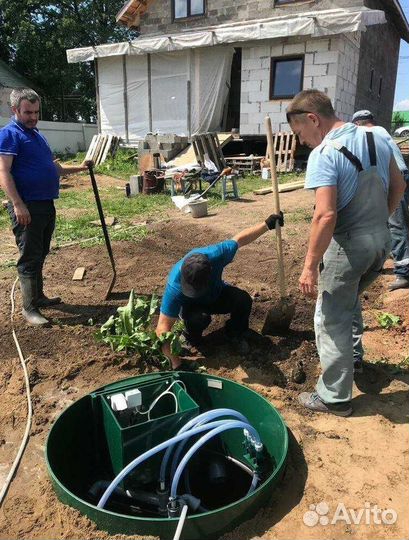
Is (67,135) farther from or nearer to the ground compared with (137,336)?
farther from the ground

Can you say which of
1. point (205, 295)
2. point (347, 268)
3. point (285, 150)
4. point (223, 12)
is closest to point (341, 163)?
point (347, 268)

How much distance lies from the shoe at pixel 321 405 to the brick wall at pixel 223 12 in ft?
43.4

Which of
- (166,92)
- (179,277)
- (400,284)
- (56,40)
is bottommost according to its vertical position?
(400,284)

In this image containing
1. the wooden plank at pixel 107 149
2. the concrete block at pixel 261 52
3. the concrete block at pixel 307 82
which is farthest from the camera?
the wooden plank at pixel 107 149

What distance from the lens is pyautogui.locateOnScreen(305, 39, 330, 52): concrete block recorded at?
40.6 ft

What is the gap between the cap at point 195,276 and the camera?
2973 mm

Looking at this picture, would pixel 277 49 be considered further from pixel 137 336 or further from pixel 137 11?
pixel 137 336

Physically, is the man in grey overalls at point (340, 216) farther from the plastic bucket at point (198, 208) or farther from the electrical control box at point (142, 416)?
the plastic bucket at point (198, 208)

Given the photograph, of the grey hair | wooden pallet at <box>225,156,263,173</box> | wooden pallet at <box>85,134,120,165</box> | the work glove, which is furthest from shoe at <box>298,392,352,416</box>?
wooden pallet at <box>85,134,120,165</box>

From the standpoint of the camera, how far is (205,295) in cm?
349

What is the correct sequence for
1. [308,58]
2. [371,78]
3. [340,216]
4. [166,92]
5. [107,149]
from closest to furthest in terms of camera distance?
[340,216], [308,58], [166,92], [107,149], [371,78]

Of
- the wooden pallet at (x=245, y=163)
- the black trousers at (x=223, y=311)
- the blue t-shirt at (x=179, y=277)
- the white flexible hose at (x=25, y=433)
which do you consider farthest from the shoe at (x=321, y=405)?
the wooden pallet at (x=245, y=163)

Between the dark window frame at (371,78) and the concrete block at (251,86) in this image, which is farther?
the dark window frame at (371,78)

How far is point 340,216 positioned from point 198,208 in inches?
223
